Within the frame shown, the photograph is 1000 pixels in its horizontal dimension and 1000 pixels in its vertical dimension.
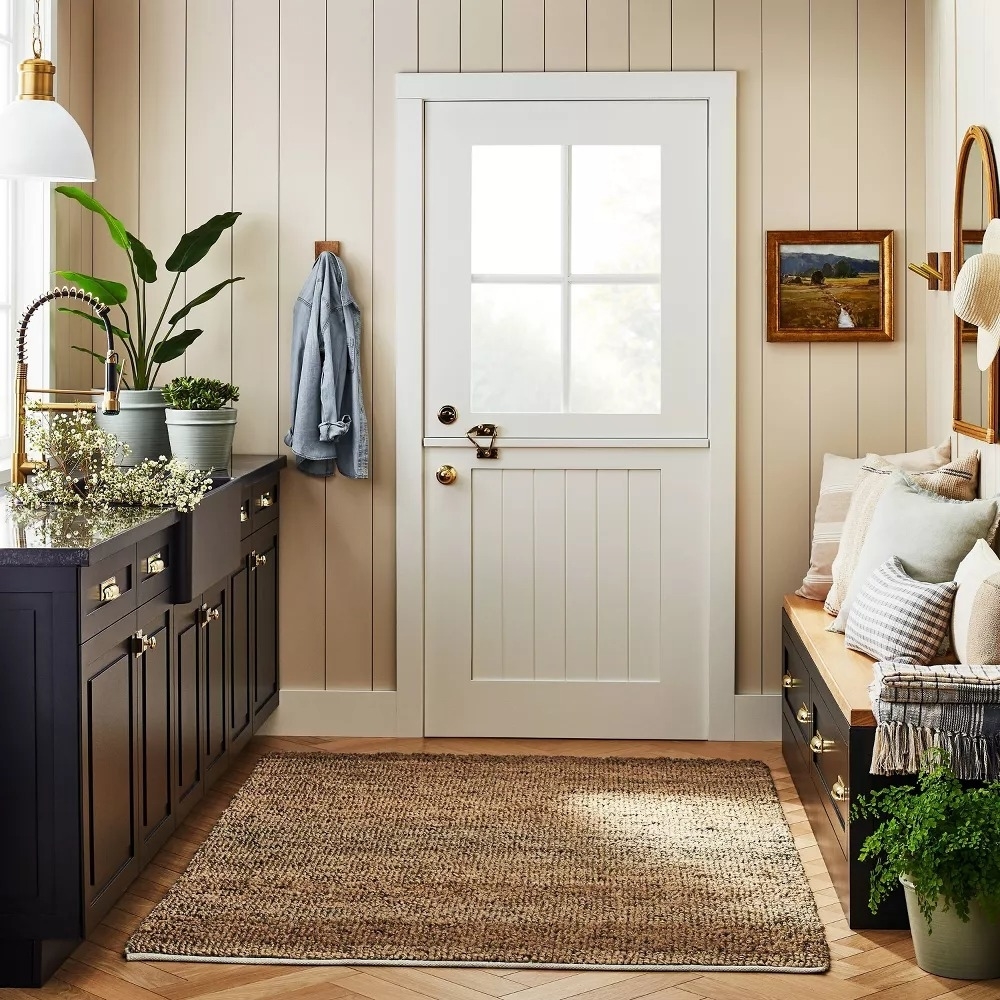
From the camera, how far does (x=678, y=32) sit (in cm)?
391

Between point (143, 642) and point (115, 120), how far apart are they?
82.5 inches

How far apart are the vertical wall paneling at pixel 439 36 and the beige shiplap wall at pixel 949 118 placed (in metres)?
1.50

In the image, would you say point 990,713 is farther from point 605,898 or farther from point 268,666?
point 268,666

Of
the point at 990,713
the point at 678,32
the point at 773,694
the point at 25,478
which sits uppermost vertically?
the point at 678,32

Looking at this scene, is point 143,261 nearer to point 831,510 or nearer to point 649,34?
point 649,34

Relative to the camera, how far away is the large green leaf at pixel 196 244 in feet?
12.5

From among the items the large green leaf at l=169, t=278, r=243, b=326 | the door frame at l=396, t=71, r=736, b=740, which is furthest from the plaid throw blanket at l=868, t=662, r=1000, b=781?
the large green leaf at l=169, t=278, r=243, b=326

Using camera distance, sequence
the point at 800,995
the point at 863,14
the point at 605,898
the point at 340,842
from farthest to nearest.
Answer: the point at 863,14 < the point at 340,842 < the point at 605,898 < the point at 800,995

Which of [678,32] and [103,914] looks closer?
[103,914]

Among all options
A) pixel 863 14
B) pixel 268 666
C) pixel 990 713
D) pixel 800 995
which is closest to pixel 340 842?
pixel 268 666

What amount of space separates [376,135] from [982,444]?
2.12 meters

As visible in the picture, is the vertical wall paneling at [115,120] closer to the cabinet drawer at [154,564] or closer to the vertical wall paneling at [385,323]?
the vertical wall paneling at [385,323]

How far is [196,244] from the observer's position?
12.5ft

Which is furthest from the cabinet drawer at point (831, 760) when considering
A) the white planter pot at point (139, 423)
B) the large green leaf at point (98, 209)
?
the large green leaf at point (98, 209)
